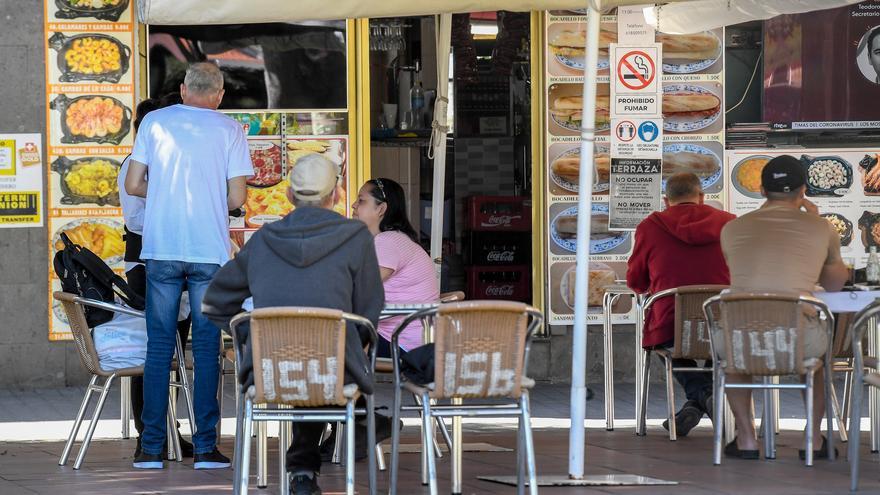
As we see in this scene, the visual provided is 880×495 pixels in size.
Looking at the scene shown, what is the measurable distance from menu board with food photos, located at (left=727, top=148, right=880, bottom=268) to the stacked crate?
5.25 feet

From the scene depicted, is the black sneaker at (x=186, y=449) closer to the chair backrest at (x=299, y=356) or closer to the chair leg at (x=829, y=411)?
the chair backrest at (x=299, y=356)

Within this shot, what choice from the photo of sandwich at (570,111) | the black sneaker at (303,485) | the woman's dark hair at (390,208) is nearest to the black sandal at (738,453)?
the woman's dark hair at (390,208)

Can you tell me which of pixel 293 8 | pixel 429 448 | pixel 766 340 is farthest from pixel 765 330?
pixel 293 8

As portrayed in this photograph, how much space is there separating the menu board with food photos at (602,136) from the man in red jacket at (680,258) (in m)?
2.20

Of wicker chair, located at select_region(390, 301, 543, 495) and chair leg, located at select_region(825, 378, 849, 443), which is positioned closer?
wicker chair, located at select_region(390, 301, 543, 495)

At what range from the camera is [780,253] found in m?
7.34

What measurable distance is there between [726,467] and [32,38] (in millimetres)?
5903

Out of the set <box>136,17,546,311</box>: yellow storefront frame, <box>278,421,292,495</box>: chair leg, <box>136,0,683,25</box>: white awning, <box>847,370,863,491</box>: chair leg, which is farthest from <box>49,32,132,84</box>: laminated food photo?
<box>847,370,863,491</box>: chair leg

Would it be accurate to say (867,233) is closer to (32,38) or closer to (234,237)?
(234,237)

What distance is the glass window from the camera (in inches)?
423

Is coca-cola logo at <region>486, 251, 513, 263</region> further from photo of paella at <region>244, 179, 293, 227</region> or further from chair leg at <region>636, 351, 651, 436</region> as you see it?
chair leg at <region>636, 351, 651, 436</region>

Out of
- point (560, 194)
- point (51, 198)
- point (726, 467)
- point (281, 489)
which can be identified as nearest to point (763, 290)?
point (726, 467)

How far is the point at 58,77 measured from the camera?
34.4ft

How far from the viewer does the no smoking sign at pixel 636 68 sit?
10.4 metres
